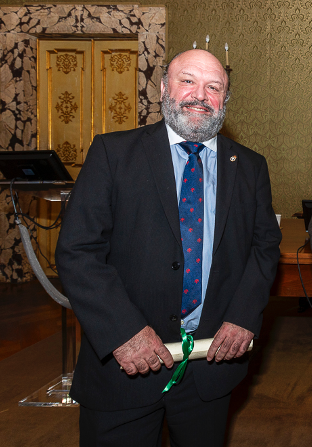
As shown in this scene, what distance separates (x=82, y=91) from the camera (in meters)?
5.50

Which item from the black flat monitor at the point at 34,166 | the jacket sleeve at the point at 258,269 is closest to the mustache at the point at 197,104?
the jacket sleeve at the point at 258,269

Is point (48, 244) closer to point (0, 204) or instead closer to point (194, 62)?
point (0, 204)

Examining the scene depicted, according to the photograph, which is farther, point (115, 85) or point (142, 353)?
point (115, 85)

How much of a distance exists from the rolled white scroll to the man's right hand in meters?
0.03

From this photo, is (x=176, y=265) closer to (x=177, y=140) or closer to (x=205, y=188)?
(x=205, y=188)

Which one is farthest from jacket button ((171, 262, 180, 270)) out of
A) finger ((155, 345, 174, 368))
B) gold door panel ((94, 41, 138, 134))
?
gold door panel ((94, 41, 138, 134))

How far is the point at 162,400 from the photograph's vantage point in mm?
1303

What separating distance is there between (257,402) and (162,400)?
4.88 feet

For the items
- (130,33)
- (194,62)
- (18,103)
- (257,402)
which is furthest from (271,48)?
(194,62)

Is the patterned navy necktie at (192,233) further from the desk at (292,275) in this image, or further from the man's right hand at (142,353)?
the desk at (292,275)

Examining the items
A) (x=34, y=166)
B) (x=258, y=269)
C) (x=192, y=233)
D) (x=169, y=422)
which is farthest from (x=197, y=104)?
(x=34, y=166)

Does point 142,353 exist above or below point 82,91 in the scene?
below

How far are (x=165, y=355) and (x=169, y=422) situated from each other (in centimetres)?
28

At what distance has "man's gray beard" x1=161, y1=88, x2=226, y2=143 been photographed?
130 centimetres
